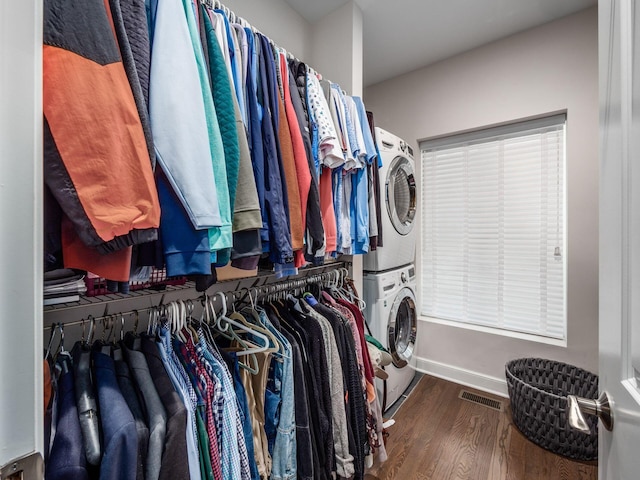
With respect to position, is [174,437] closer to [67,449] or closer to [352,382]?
[67,449]

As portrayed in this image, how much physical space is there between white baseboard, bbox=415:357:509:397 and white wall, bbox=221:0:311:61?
264cm

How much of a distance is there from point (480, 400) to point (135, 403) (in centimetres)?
233

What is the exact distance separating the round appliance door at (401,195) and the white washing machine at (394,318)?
35 centimetres

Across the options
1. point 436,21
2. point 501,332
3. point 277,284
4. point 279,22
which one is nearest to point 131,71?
point 277,284

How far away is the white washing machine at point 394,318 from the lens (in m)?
1.88

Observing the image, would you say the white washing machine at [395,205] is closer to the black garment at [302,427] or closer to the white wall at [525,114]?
the white wall at [525,114]

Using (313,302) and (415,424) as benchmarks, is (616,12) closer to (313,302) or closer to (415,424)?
(313,302)

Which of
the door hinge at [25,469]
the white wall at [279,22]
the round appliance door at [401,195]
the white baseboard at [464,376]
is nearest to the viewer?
the door hinge at [25,469]

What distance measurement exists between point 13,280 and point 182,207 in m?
0.32

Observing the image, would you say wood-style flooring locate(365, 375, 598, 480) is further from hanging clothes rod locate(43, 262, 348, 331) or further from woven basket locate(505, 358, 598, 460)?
hanging clothes rod locate(43, 262, 348, 331)

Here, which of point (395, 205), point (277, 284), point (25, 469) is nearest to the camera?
point (25, 469)

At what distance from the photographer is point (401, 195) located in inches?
86.0

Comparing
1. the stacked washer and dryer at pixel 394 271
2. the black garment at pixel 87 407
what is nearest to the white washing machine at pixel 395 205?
the stacked washer and dryer at pixel 394 271

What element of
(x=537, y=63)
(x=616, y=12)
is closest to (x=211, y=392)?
(x=616, y=12)
